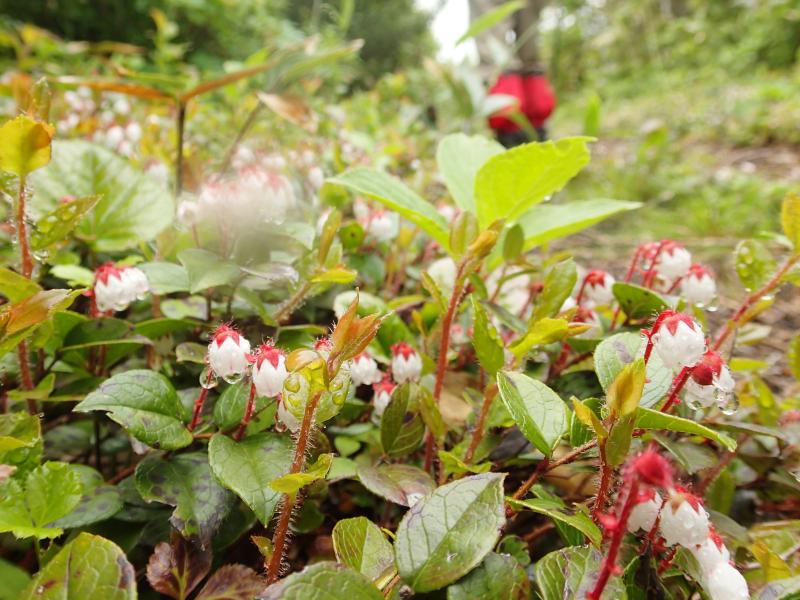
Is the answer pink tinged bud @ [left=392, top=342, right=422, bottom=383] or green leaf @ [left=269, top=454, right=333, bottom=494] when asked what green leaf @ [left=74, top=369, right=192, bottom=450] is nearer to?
green leaf @ [left=269, top=454, right=333, bottom=494]

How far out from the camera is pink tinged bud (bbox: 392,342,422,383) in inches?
28.2

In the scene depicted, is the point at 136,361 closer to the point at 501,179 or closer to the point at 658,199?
the point at 501,179

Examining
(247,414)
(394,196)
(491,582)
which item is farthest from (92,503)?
(394,196)

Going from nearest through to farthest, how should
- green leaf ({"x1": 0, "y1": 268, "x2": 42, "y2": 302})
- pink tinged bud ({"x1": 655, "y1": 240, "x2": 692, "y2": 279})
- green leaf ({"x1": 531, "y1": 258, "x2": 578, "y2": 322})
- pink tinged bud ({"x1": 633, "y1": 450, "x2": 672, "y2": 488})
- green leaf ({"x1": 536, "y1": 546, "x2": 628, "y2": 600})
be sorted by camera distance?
pink tinged bud ({"x1": 633, "y1": 450, "x2": 672, "y2": 488})
green leaf ({"x1": 536, "y1": 546, "x2": 628, "y2": 600})
green leaf ({"x1": 0, "y1": 268, "x2": 42, "y2": 302})
green leaf ({"x1": 531, "y1": 258, "x2": 578, "y2": 322})
pink tinged bud ({"x1": 655, "y1": 240, "x2": 692, "y2": 279})

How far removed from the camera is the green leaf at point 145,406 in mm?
515

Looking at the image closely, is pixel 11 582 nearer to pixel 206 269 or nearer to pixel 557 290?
pixel 206 269

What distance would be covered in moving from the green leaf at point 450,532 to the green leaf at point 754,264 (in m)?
0.47

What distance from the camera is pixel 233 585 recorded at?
50 centimetres

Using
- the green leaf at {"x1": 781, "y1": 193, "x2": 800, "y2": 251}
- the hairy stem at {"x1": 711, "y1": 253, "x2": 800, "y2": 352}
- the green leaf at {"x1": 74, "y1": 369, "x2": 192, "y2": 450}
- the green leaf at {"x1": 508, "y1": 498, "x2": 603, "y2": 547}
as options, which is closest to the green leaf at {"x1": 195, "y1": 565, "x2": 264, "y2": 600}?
the green leaf at {"x1": 74, "y1": 369, "x2": 192, "y2": 450}

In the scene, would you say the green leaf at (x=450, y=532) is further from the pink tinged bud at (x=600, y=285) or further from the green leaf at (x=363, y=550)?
the pink tinged bud at (x=600, y=285)

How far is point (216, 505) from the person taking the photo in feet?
1.75

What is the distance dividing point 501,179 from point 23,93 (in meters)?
0.93

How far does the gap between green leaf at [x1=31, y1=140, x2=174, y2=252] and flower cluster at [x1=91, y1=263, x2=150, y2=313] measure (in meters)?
0.17

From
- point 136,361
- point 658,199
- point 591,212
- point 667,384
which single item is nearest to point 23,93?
point 136,361
